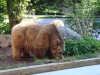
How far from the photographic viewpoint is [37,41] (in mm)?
6746

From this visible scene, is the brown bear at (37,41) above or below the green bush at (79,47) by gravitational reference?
above

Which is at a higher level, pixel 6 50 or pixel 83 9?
pixel 83 9

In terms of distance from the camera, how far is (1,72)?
5.35 meters

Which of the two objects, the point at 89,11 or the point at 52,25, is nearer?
the point at 52,25

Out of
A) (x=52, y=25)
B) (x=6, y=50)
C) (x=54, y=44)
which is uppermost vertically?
(x=52, y=25)

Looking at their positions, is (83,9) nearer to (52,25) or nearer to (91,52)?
(91,52)

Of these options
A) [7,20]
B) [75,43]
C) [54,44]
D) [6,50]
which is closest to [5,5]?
[7,20]

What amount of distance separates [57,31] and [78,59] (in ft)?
2.96

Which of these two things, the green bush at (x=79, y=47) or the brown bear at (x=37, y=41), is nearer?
the brown bear at (x=37, y=41)

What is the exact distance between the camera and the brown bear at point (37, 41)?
6.71 m

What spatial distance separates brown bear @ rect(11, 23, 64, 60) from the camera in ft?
22.0

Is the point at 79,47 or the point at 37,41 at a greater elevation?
the point at 37,41

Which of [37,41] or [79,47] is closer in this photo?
[37,41]

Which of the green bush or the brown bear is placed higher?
the brown bear
